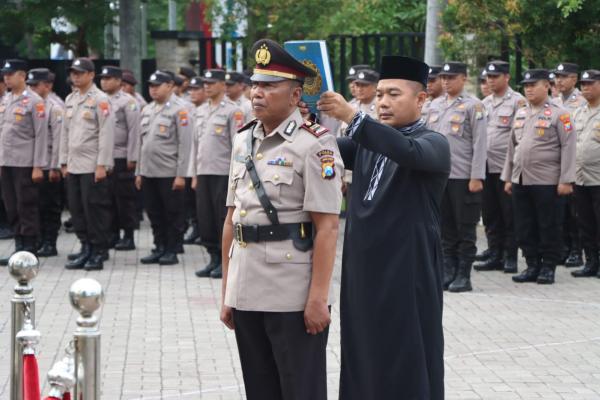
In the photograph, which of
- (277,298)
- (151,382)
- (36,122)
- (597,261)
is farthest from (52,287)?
(277,298)

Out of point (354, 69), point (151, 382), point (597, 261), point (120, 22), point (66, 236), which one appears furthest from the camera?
point (120, 22)

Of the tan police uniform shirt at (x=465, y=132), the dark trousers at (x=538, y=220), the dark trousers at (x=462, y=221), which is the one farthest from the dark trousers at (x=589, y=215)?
the tan police uniform shirt at (x=465, y=132)

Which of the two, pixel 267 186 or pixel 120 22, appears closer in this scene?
pixel 267 186

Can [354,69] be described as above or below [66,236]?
above

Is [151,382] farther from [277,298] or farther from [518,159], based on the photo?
[518,159]

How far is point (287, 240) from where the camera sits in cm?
553

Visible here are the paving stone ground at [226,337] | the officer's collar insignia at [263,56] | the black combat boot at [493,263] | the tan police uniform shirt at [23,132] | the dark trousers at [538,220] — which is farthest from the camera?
the tan police uniform shirt at [23,132]

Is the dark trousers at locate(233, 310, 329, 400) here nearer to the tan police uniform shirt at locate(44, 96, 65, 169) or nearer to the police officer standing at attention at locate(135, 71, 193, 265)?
the police officer standing at attention at locate(135, 71, 193, 265)

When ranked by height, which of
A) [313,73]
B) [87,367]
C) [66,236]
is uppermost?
[313,73]

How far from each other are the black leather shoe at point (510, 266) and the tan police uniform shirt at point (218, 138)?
125 inches

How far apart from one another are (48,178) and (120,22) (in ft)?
17.4

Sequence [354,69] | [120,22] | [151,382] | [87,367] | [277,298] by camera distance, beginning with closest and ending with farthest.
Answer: [87,367] → [277,298] → [151,382] → [354,69] → [120,22]

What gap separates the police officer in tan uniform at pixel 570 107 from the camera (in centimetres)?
1380

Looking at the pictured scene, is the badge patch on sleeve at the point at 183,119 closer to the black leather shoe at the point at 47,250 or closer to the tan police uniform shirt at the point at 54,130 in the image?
the tan police uniform shirt at the point at 54,130
